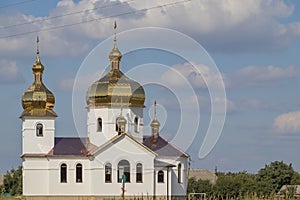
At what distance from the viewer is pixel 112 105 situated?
55656mm

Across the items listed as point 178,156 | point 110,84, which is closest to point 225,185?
point 178,156

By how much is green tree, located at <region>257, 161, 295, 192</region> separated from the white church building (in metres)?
23.7

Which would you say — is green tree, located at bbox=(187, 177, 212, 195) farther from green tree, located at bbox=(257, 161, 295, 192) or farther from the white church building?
the white church building

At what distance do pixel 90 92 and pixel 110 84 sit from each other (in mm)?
1678

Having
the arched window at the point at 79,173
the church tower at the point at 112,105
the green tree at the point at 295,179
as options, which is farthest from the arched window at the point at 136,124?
the green tree at the point at 295,179

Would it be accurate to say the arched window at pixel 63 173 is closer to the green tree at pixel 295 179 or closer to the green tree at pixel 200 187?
the green tree at pixel 200 187

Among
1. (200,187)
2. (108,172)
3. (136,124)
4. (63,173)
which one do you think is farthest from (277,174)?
(63,173)

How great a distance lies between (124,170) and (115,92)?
5.37 meters

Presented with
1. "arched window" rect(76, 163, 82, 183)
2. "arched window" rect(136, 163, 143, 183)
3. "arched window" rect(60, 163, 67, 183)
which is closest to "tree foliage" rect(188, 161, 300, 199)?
"arched window" rect(136, 163, 143, 183)

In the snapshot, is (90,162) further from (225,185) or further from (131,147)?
(225,185)

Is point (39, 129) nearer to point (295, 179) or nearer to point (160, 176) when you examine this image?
point (160, 176)

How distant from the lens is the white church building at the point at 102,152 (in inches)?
2108

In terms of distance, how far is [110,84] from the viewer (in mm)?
55688

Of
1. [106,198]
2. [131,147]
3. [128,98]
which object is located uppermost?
[128,98]
